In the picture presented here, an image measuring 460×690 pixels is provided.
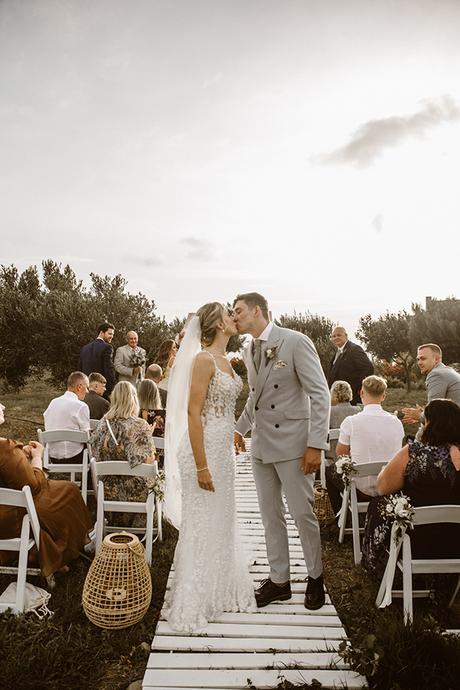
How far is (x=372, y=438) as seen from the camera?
4996 mm

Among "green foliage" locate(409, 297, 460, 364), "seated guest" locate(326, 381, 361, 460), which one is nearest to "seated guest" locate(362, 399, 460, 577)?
"seated guest" locate(326, 381, 361, 460)

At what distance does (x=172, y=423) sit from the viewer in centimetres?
439

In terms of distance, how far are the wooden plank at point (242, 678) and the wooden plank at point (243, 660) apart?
4cm

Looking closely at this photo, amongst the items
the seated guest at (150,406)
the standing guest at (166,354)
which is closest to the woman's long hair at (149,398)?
the seated guest at (150,406)

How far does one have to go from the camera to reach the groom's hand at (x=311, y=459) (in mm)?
3516

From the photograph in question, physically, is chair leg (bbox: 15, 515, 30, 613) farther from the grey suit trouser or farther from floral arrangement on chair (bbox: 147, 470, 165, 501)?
the grey suit trouser

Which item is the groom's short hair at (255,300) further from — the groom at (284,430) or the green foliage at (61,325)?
the green foliage at (61,325)

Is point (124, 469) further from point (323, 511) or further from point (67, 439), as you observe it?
point (323, 511)

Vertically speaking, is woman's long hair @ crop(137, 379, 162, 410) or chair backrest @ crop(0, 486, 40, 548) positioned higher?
woman's long hair @ crop(137, 379, 162, 410)

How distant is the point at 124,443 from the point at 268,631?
2194 millimetres

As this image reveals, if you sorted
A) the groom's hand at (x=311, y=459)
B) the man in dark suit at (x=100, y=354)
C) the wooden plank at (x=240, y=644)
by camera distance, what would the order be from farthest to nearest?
the man in dark suit at (x=100, y=354)
the groom's hand at (x=311, y=459)
the wooden plank at (x=240, y=644)

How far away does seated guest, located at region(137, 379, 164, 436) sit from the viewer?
6777mm

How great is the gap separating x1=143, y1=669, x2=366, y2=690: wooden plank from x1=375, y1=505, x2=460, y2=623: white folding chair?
0.62 meters

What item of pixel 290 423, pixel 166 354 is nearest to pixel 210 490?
pixel 290 423
